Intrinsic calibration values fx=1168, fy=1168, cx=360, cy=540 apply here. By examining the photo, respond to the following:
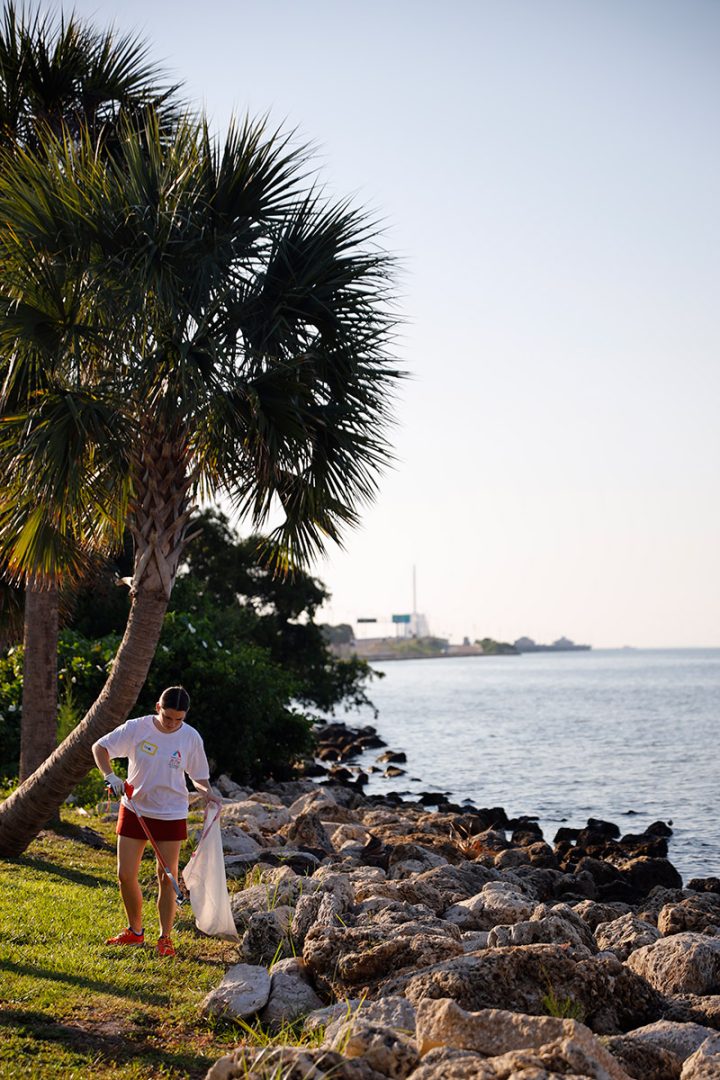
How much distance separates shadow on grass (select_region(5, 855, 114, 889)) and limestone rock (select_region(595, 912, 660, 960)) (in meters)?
4.33

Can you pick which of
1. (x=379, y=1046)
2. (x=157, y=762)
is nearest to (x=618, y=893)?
(x=157, y=762)

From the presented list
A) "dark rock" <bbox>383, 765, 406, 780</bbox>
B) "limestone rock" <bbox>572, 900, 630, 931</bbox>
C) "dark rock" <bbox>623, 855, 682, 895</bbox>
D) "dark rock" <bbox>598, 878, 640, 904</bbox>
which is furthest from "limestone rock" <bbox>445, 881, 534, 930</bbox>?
"dark rock" <bbox>383, 765, 406, 780</bbox>

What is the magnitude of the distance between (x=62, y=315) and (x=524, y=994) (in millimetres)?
6964

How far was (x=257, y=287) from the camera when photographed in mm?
10891

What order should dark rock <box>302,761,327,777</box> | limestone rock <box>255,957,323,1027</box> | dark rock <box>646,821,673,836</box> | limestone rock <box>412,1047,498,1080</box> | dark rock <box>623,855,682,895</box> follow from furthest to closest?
dark rock <box>302,761,327,777</box>
dark rock <box>646,821,673,836</box>
dark rock <box>623,855,682,895</box>
limestone rock <box>255,957,323,1027</box>
limestone rock <box>412,1047,498,1080</box>

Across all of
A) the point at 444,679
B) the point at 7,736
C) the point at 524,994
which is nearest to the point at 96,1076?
the point at 524,994

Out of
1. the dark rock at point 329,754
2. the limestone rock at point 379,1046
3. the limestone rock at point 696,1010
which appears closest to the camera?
the limestone rock at point 379,1046

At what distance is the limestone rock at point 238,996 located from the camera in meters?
6.57

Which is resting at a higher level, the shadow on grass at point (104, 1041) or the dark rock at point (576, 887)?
the shadow on grass at point (104, 1041)

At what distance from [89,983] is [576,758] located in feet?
99.8

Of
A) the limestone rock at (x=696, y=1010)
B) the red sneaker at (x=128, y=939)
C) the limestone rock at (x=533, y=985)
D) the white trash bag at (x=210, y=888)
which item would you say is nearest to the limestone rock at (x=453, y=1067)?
the limestone rock at (x=533, y=985)

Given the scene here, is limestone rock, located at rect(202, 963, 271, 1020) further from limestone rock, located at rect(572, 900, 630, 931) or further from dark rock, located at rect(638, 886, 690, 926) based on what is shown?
dark rock, located at rect(638, 886, 690, 926)

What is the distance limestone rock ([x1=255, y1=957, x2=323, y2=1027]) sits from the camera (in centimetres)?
655

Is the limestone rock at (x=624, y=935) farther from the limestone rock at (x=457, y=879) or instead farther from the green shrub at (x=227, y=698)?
the green shrub at (x=227, y=698)
